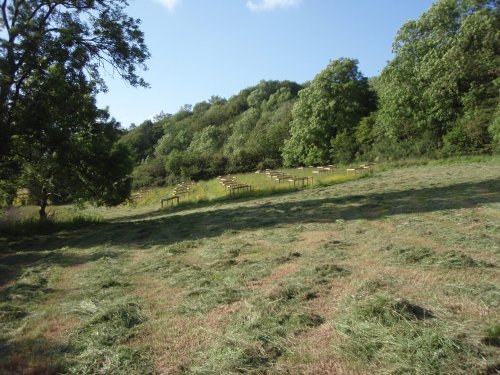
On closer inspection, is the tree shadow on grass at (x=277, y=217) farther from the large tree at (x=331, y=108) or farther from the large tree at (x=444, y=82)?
the large tree at (x=331, y=108)

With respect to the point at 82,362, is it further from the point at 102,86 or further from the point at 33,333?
the point at 102,86

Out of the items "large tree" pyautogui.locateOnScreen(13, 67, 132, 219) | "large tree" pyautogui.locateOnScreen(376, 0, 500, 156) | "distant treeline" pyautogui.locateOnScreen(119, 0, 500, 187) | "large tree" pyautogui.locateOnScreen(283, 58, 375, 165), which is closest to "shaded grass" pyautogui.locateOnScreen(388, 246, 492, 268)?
"large tree" pyautogui.locateOnScreen(13, 67, 132, 219)

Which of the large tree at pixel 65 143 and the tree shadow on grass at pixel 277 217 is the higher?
the large tree at pixel 65 143

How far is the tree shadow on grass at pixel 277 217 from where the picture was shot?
1241 cm

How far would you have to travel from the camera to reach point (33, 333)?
516 centimetres

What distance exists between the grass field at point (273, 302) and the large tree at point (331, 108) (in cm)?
3585

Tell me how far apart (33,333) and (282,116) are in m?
58.8

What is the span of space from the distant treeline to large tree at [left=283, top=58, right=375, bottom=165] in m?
0.12

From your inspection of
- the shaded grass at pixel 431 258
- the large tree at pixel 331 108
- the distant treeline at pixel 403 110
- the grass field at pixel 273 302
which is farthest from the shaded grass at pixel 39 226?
the large tree at pixel 331 108

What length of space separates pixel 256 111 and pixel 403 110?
40130 millimetres

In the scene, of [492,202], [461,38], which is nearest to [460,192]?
[492,202]

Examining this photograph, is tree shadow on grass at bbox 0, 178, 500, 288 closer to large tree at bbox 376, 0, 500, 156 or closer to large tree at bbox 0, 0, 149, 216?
large tree at bbox 0, 0, 149, 216

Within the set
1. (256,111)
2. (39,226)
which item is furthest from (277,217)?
(256,111)

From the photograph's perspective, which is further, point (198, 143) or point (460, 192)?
point (198, 143)
